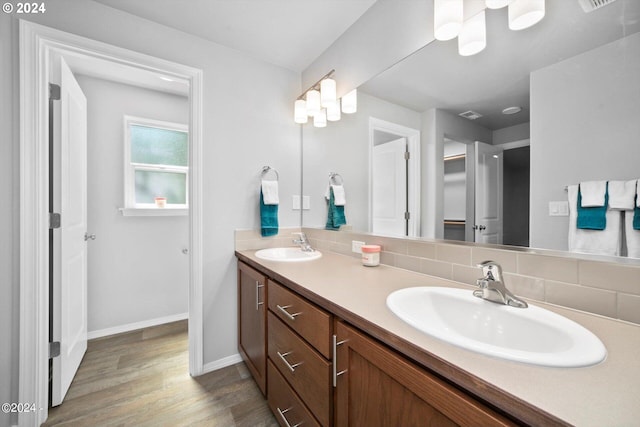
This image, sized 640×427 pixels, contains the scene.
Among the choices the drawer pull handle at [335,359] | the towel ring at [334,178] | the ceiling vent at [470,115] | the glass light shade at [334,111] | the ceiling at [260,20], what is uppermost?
the ceiling at [260,20]

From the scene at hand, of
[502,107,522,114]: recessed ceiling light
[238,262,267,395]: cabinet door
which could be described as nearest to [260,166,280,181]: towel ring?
[238,262,267,395]: cabinet door

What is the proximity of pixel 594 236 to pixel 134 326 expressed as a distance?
327 cm

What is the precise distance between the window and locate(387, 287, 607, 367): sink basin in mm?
2506

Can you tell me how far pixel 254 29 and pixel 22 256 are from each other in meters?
1.89

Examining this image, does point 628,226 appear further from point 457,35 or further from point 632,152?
point 457,35

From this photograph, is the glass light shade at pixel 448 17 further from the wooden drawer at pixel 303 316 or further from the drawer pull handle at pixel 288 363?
the drawer pull handle at pixel 288 363

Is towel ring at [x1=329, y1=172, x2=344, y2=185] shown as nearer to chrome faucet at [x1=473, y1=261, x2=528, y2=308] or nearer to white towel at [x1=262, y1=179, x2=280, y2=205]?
white towel at [x1=262, y1=179, x2=280, y2=205]

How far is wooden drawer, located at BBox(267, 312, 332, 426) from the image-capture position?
88cm

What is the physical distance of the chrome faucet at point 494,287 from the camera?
0.79 m

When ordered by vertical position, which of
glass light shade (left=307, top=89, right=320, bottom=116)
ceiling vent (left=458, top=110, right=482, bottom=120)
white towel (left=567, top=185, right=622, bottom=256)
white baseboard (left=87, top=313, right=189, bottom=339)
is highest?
glass light shade (left=307, top=89, right=320, bottom=116)

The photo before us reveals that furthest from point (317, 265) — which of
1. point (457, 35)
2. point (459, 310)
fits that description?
point (457, 35)

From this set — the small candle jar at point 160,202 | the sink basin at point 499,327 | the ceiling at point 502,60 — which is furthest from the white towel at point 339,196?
the small candle jar at point 160,202

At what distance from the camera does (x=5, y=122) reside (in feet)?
4.15

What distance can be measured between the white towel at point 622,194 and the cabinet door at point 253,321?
139cm
